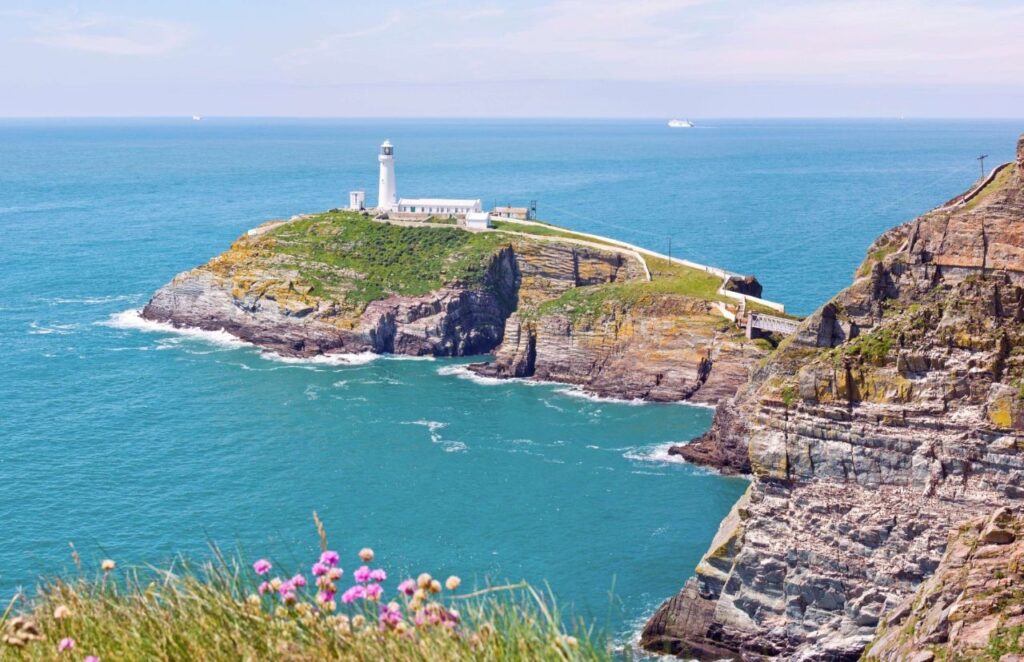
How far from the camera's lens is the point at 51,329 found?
94500 mm

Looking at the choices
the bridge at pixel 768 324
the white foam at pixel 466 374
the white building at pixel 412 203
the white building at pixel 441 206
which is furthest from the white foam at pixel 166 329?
the bridge at pixel 768 324

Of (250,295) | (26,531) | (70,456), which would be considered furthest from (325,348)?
(26,531)

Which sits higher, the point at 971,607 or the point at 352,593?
the point at 352,593

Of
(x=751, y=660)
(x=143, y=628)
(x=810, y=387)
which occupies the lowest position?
(x=751, y=660)

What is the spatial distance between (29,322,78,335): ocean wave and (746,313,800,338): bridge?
2171 inches

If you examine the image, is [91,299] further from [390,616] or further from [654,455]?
[390,616]

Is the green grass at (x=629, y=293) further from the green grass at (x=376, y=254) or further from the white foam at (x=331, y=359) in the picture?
the white foam at (x=331, y=359)

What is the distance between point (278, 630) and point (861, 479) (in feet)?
94.3

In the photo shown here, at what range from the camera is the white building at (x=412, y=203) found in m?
112

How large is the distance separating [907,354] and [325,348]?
60268 millimetres

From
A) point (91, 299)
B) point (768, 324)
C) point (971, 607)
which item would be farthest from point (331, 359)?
point (971, 607)

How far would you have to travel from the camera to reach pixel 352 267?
9650cm

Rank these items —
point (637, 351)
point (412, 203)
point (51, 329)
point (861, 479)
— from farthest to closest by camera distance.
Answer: point (412, 203) < point (51, 329) < point (637, 351) < point (861, 479)

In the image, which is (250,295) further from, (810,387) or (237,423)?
(810,387)
